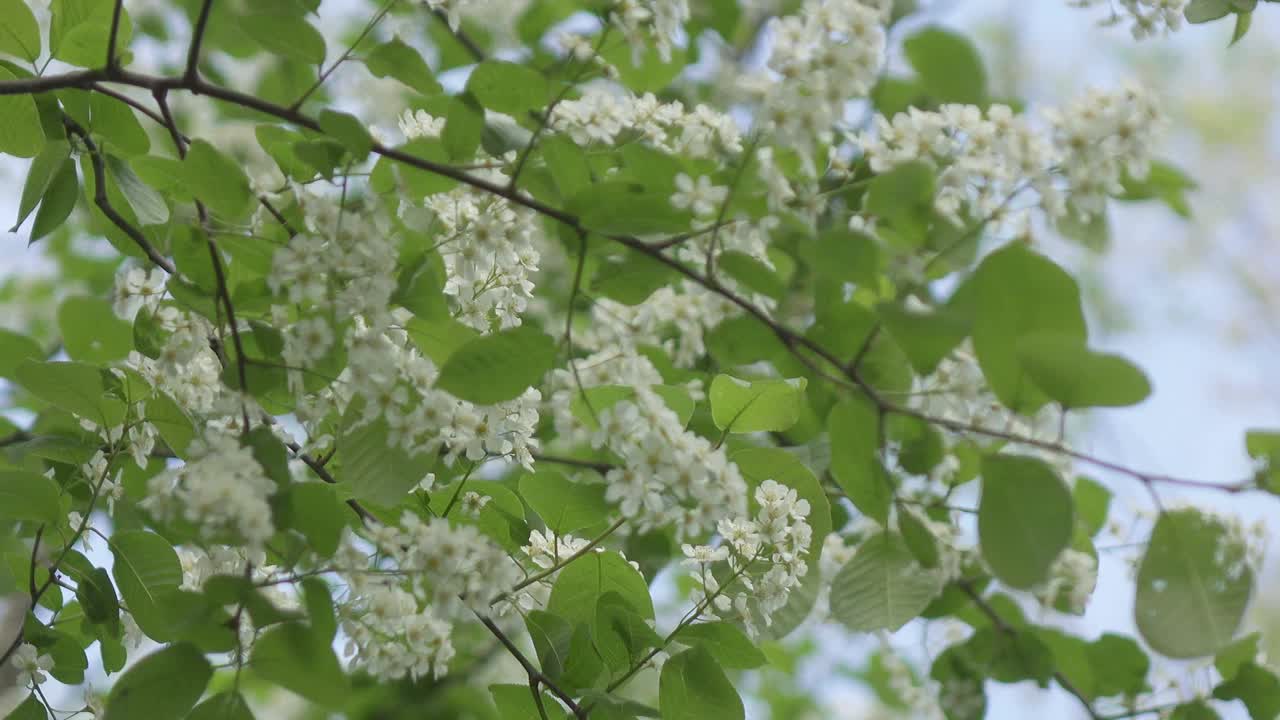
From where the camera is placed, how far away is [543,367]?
116cm

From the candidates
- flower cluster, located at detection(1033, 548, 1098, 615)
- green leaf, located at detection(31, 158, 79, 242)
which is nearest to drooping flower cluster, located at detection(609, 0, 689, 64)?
green leaf, located at detection(31, 158, 79, 242)

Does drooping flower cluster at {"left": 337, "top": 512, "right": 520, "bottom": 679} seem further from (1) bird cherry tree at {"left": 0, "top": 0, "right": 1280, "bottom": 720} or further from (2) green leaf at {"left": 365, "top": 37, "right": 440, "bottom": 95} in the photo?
(2) green leaf at {"left": 365, "top": 37, "right": 440, "bottom": 95}

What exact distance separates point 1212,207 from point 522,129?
9.59 m

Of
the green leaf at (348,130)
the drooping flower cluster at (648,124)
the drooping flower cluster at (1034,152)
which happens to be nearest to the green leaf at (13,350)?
the green leaf at (348,130)

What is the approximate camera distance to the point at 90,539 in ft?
5.22

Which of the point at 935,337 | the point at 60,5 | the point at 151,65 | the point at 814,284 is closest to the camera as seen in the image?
the point at 935,337

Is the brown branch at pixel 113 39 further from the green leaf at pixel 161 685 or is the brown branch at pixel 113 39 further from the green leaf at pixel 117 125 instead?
the green leaf at pixel 161 685

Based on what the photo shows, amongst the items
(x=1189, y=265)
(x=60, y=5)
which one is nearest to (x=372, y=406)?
(x=60, y=5)

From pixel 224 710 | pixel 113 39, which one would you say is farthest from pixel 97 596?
pixel 113 39

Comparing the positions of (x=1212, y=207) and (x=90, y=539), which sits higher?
(x=90, y=539)

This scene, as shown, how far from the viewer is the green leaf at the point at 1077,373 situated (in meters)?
1.00

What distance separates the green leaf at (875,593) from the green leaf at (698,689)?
0.20 m

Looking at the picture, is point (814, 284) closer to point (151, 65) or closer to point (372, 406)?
point (372, 406)

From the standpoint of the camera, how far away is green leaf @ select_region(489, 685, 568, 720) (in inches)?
57.6
